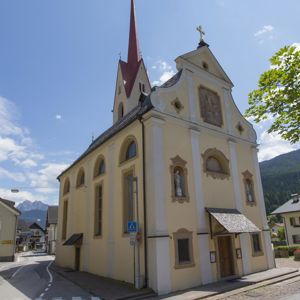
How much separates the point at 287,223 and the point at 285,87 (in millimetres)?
35641

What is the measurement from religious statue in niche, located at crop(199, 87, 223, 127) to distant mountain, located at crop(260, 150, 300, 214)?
269ft

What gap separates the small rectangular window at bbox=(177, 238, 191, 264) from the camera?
12320 mm

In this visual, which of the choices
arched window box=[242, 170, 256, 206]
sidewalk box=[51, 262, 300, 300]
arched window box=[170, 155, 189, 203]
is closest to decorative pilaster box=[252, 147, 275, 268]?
arched window box=[242, 170, 256, 206]

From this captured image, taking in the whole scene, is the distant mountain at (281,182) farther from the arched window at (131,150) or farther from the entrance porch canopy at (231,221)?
the arched window at (131,150)

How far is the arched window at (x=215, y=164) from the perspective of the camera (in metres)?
15.1

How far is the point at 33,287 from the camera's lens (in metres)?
13.6

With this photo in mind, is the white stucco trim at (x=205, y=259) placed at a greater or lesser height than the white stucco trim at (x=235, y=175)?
lesser

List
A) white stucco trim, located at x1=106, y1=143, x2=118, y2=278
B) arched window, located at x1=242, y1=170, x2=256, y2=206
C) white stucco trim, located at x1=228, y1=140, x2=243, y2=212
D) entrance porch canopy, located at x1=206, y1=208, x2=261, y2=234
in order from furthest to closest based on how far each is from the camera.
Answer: arched window, located at x1=242, y1=170, x2=256, y2=206 → white stucco trim, located at x1=228, y1=140, x2=243, y2=212 → white stucco trim, located at x1=106, y1=143, x2=118, y2=278 → entrance porch canopy, located at x1=206, y1=208, x2=261, y2=234

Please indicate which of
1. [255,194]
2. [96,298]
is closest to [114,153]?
[96,298]

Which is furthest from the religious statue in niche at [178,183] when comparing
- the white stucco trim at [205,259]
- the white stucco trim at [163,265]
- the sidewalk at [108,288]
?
the sidewalk at [108,288]

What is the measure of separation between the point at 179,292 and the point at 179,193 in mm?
4272

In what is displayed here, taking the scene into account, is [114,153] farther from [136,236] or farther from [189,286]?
[189,286]

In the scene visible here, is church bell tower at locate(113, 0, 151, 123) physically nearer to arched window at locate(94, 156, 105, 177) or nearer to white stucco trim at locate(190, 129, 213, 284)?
arched window at locate(94, 156, 105, 177)

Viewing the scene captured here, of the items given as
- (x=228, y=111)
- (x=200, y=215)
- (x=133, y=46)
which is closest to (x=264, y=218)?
→ (x=200, y=215)
